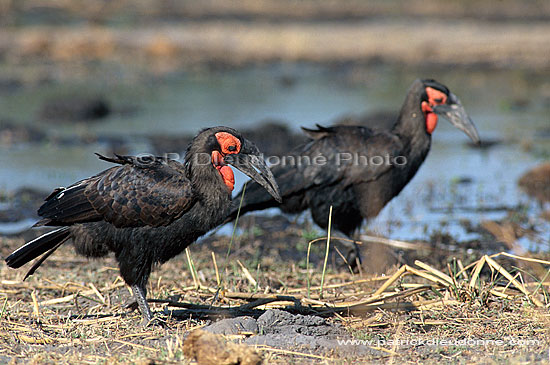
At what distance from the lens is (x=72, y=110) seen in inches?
505

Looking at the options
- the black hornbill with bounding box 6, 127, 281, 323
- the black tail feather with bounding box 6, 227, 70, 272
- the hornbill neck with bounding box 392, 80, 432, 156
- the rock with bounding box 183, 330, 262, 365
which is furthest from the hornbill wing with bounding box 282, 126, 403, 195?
the rock with bounding box 183, 330, 262, 365

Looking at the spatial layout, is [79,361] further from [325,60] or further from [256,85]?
[325,60]

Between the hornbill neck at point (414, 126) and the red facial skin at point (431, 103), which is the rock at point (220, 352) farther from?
the red facial skin at point (431, 103)

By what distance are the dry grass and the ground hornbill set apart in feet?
1.85

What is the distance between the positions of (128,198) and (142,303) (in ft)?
2.09

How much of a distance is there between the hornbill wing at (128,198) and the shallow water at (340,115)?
264 cm

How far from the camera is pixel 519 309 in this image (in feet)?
15.3

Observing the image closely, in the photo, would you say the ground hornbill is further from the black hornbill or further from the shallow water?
the black hornbill

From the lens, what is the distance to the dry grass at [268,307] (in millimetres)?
4074

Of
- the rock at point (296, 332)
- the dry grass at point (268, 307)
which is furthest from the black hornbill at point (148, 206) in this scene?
the rock at point (296, 332)

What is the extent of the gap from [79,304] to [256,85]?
11.7 metres

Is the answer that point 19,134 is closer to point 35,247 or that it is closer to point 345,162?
point 345,162

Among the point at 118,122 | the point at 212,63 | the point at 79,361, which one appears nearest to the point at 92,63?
the point at 212,63

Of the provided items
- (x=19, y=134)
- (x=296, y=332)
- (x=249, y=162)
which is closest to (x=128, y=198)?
(x=249, y=162)
